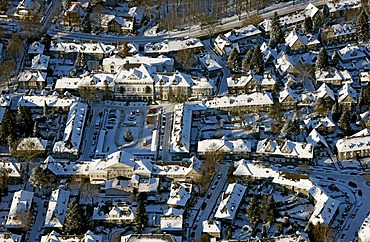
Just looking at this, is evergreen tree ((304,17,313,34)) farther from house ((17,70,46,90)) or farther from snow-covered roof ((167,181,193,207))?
house ((17,70,46,90))

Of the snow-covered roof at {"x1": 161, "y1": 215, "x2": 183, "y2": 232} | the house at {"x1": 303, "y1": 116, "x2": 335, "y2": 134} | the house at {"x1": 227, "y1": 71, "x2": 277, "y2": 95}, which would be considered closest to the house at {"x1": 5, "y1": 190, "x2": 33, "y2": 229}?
the snow-covered roof at {"x1": 161, "y1": 215, "x2": 183, "y2": 232}

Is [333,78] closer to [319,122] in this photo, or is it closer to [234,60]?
[319,122]

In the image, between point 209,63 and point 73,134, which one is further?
point 209,63

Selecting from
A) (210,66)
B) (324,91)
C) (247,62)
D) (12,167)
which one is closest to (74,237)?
(12,167)

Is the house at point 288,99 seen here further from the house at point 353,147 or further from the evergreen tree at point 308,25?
the evergreen tree at point 308,25

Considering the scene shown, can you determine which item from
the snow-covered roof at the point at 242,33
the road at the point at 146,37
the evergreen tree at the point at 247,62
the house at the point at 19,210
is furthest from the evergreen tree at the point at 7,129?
the snow-covered roof at the point at 242,33
